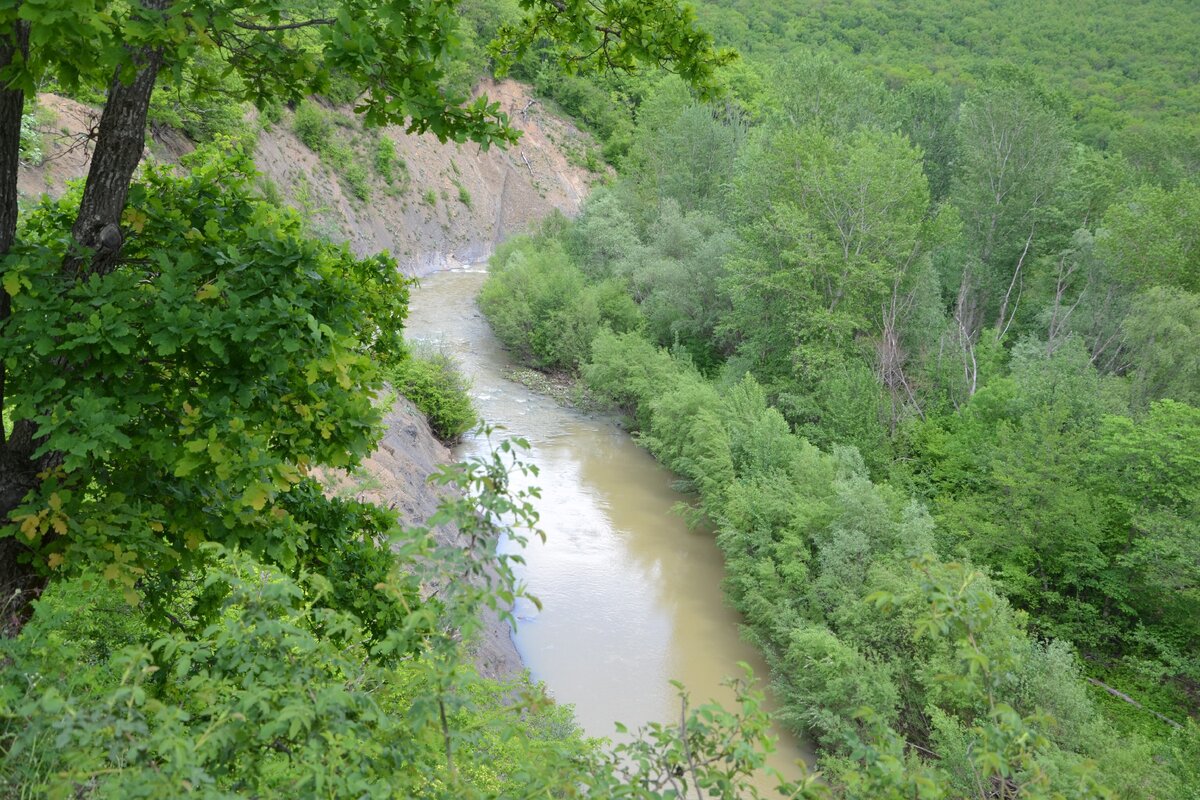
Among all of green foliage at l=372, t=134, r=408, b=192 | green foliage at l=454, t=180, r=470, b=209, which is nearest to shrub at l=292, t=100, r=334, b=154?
green foliage at l=372, t=134, r=408, b=192

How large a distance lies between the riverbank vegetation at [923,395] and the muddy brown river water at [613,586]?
1013 millimetres

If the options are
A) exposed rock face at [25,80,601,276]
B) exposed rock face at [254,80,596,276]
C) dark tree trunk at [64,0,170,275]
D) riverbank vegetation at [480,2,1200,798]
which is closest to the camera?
dark tree trunk at [64,0,170,275]

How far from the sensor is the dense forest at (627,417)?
2.99 m

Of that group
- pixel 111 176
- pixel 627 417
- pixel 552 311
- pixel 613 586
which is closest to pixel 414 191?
pixel 552 311

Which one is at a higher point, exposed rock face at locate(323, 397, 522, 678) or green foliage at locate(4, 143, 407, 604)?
green foliage at locate(4, 143, 407, 604)

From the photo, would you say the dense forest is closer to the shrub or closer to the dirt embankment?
the shrub

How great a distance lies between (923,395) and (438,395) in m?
12.8

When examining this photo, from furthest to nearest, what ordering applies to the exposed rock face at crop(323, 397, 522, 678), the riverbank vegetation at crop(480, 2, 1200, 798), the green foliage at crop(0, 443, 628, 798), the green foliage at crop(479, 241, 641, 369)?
the green foliage at crop(479, 241, 641, 369)
the exposed rock face at crop(323, 397, 522, 678)
the riverbank vegetation at crop(480, 2, 1200, 798)
the green foliage at crop(0, 443, 628, 798)

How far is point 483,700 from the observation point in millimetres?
8406

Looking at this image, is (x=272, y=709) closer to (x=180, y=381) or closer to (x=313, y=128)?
(x=180, y=381)

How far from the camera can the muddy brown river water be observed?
13664mm

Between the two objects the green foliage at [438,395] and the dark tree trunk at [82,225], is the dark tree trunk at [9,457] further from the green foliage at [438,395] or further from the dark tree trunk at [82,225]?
the green foliage at [438,395]

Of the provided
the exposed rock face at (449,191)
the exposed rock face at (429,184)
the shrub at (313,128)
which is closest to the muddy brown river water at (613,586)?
the exposed rock face at (429,184)

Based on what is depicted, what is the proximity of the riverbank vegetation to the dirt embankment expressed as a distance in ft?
18.7
